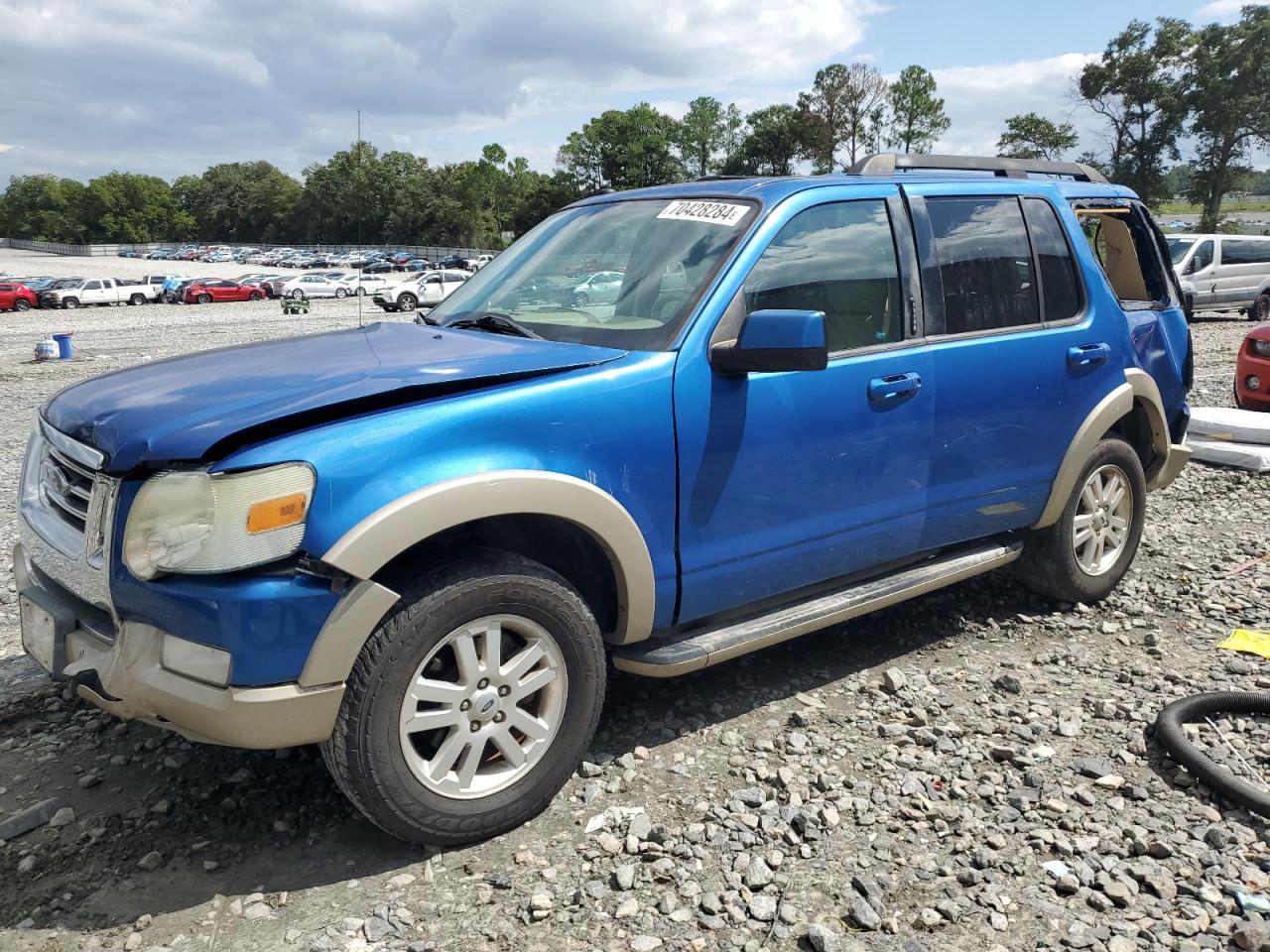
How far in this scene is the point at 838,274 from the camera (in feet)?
12.1

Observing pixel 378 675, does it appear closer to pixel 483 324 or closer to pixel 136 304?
pixel 483 324

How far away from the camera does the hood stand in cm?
254

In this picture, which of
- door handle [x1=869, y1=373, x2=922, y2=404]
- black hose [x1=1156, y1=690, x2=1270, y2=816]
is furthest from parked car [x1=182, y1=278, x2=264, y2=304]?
black hose [x1=1156, y1=690, x2=1270, y2=816]

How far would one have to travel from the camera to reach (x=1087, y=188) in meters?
4.89

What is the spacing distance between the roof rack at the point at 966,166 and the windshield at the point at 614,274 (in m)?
0.85

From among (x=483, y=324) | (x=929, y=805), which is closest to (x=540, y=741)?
(x=929, y=805)

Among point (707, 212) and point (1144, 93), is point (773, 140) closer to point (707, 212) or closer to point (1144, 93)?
point (1144, 93)

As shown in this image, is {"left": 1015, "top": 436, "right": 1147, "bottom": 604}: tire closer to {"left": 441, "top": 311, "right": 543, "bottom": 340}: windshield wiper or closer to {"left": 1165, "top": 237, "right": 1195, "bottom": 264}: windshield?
{"left": 441, "top": 311, "right": 543, "bottom": 340}: windshield wiper

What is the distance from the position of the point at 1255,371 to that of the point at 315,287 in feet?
141

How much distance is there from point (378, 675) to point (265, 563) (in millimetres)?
406

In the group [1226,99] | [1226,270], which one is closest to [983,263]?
[1226,270]

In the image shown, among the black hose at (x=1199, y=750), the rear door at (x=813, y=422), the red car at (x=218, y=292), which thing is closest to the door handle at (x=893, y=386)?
the rear door at (x=813, y=422)

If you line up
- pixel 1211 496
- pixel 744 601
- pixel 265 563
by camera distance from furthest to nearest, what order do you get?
pixel 1211 496, pixel 744 601, pixel 265 563

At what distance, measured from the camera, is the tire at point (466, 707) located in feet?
8.58
